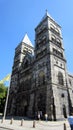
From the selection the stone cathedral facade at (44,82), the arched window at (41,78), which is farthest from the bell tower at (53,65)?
the arched window at (41,78)

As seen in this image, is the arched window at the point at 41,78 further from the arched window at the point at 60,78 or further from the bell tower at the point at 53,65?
the arched window at the point at 60,78

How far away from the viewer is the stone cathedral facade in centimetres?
2461

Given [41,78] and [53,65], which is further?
[41,78]

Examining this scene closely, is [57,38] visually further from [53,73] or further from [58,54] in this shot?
[53,73]

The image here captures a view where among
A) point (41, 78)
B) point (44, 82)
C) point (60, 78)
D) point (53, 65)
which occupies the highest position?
point (53, 65)

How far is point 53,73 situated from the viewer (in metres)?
27.0

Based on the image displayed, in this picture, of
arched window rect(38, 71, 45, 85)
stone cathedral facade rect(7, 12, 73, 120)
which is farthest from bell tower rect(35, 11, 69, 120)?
arched window rect(38, 71, 45, 85)

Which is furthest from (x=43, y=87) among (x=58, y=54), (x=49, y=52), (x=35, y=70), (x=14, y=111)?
(x=14, y=111)

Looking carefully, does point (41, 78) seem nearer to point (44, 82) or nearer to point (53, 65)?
point (44, 82)

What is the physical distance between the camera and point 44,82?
91.0ft

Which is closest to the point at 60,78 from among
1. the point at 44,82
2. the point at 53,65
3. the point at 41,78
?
the point at 53,65

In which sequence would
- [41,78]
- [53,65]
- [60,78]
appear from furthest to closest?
[41,78]
[60,78]
[53,65]

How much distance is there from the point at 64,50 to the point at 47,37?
6.13 meters

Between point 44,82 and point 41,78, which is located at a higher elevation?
point 41,78
